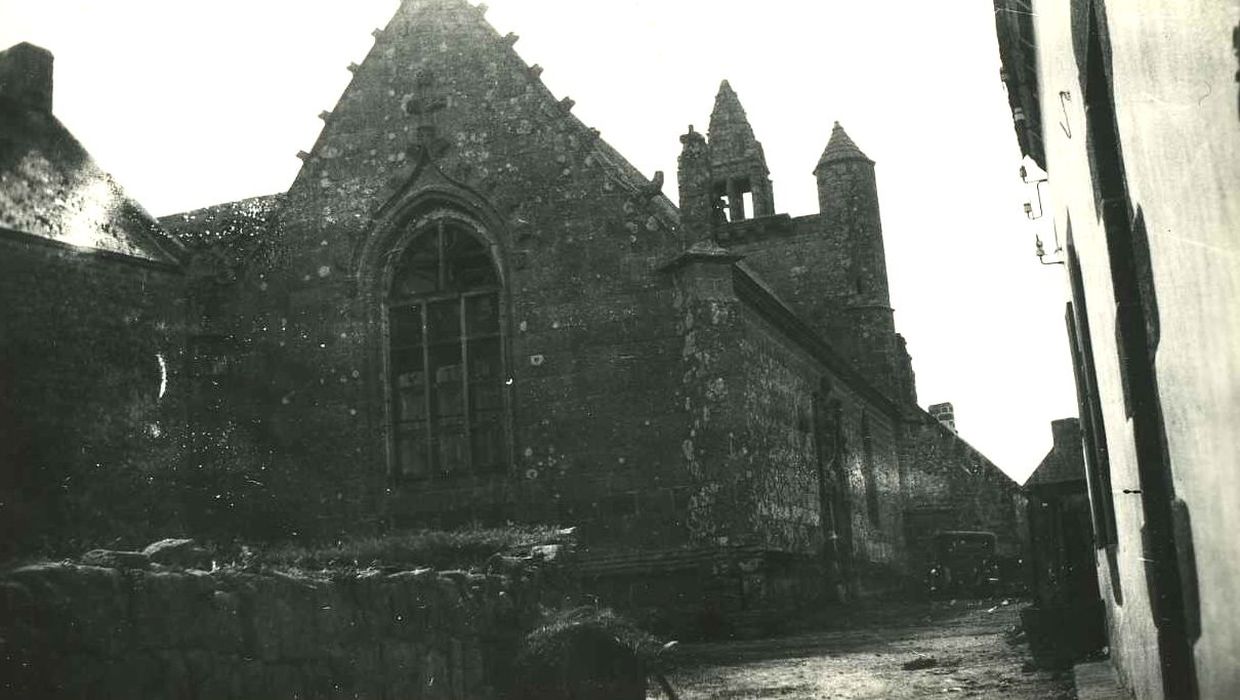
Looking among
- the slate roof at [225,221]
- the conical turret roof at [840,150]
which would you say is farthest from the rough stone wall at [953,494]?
the slate roof at [225,221]

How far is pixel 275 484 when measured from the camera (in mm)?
15594

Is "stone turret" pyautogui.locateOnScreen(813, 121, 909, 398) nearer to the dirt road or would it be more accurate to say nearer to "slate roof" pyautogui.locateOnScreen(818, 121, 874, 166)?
"slate roof" pyautogui.locateOnScreen(818, 121, 874, 166)

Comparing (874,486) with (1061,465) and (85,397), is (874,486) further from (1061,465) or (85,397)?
(85,397)

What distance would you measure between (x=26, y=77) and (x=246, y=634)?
12.3 meters

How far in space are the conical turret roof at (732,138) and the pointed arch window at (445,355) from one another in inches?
572

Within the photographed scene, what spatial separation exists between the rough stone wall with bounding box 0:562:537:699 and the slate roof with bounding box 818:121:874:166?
2144cm

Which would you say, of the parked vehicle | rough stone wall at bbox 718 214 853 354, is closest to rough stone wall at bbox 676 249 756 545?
the parked vehicle

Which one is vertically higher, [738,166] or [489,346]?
[738,166]

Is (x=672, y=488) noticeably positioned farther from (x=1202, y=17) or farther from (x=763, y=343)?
(x=1202, y=17)

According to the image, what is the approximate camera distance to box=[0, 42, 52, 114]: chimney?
49.5 feet

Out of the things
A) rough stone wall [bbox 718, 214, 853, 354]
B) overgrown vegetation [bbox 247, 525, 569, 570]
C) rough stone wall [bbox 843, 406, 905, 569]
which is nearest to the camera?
overgrown vegetation [bbox 247, 525, 569, 570]

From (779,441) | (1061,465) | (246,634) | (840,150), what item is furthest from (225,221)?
(840,150)

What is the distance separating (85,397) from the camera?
13719 mm

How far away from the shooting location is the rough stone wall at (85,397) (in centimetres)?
1307
